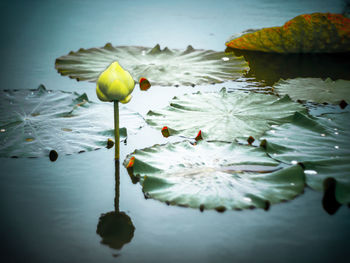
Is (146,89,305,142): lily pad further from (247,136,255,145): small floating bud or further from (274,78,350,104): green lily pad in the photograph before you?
(274,78,350,104): green lily pad

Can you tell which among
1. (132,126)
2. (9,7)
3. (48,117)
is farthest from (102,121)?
(9,7)

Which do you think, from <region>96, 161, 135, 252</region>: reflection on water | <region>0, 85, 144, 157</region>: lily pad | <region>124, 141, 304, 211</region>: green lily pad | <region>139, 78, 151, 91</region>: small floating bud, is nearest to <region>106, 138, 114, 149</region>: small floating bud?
<region>0, 85, 144, 157</region>: lily pad

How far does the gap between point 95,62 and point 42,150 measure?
1080 millimetres

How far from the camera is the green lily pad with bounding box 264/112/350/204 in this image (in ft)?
4.04

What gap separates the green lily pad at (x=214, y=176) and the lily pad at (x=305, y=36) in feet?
4.77

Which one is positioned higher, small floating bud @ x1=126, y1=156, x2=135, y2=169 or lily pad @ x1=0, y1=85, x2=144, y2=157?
lily pad @ x1=0, y1=85, x2=144, y2=157

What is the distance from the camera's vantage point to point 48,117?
169 cm

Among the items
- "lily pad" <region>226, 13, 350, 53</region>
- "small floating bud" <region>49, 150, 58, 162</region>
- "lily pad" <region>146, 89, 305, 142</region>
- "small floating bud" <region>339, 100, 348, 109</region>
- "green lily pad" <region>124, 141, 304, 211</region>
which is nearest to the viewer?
"green lily pad" <region>124, 141, 304, 211</region>

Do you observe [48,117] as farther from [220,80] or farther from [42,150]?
[220,80]

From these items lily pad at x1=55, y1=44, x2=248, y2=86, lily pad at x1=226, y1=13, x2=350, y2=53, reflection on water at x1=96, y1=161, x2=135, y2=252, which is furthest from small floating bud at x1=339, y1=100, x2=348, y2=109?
reflection on water at x1=96, y1=161, x2=135, y2=252

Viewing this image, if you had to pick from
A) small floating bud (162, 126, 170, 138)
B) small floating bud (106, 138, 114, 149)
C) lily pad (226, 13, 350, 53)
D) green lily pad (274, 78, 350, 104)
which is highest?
lily pad (226, 13, 350, 53)

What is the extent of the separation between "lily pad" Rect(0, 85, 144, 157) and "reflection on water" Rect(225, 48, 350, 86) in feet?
3.14

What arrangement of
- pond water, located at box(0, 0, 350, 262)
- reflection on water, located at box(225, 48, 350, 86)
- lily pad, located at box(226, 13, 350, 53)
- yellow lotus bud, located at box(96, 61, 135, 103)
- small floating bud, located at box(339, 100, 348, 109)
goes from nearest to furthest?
pond water, located at box(0, 0, 350, 262) → yellow lotus bud, located at box(96, 61, 135, 103) → small floating bud, located at box(339, 100, 348, 109) → reflection on water, located at box(225, 48, 350, 86) → lily pad, located at box(226, 13, 350, 53)

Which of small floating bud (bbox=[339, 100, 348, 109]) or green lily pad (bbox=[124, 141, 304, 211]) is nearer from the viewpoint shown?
green lily pad (bbox=[124, 141, 304, 211])
